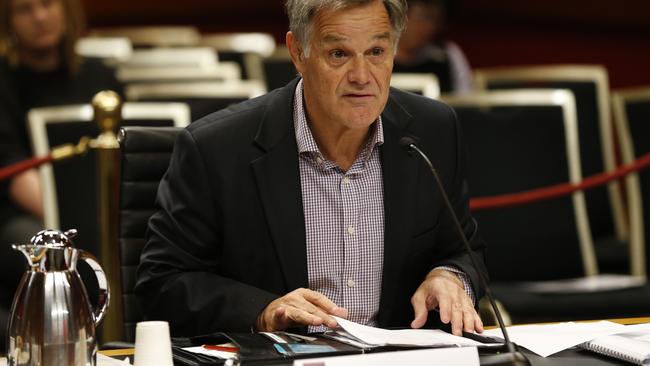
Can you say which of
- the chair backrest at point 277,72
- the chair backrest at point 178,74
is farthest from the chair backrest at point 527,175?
the chair backrest at point 178,74

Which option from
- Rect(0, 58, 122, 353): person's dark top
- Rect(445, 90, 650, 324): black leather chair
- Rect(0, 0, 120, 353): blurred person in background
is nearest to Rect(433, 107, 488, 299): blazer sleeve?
Rect(445, 90, 650, 324): black leather chair

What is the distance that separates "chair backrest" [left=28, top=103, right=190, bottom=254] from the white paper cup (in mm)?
1695

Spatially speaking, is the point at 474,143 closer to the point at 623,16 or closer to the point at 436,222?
the point at 436,222

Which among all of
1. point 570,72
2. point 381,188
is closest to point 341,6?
point 381,188

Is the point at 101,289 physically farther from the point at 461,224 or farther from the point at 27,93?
the point at 27,93

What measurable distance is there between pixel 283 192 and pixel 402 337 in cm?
51

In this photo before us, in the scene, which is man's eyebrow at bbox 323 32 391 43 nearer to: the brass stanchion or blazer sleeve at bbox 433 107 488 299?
blazer sleeve at bbox 433 107 488 299

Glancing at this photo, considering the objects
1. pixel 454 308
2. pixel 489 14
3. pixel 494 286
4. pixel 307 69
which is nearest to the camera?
pixel 454 308

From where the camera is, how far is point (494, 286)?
12.0 feet

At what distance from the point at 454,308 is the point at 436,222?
35cm

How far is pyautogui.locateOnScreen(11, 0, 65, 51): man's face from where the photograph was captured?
4312 mm

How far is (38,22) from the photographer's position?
4.31 metres

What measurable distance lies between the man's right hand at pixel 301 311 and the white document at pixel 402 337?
1.4 inches

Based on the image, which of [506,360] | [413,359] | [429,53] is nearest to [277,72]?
[429,53]
